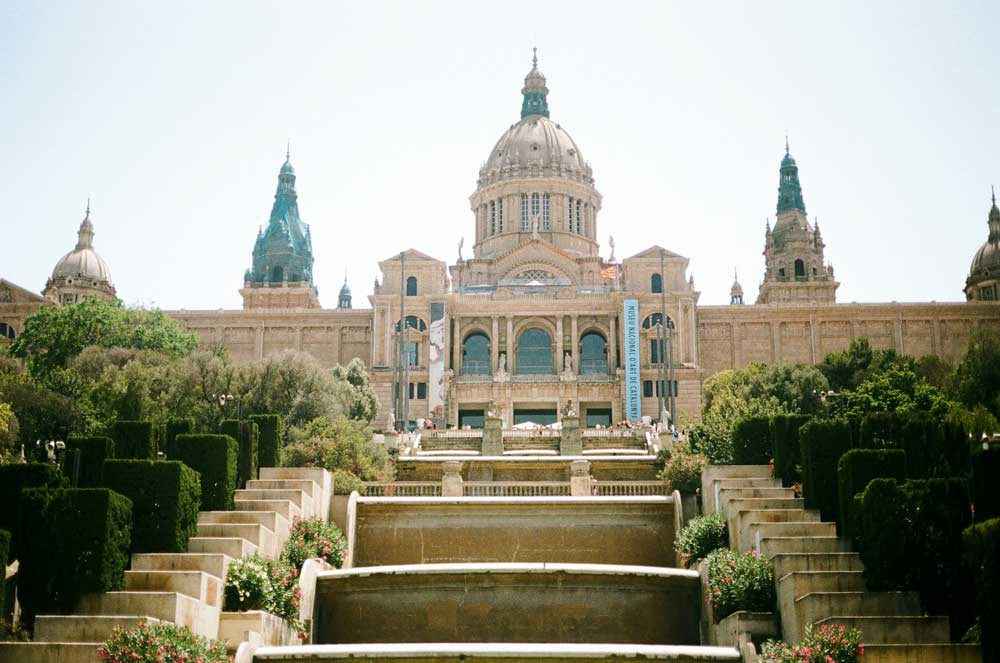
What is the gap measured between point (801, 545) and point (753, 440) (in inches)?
301

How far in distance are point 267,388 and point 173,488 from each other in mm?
22377

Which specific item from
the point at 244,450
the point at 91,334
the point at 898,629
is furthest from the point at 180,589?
the point at 91,334

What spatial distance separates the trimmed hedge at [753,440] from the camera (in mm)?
29188

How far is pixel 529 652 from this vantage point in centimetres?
1833

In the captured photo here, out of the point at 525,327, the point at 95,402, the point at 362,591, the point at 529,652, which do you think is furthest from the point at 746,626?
the point at 525,327

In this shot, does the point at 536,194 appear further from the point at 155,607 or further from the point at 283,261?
the point at 155,607

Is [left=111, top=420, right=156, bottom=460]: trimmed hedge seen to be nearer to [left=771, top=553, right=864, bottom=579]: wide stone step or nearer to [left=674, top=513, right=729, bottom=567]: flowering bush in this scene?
[left=674, top=513, right=729, bottom=567]: flowering bush

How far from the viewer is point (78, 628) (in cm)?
1864

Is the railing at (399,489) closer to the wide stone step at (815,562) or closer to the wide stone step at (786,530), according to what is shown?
the wide stone step at (786,530)

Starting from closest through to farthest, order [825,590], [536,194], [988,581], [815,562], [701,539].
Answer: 1. [988,581]
2. [825,590]
3. [815,562]
4. [701,539]
5. [536,194]

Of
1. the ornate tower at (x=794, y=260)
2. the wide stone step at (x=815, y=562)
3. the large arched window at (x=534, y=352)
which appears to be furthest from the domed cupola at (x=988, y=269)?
the wide stone step at (x=815, y=562)

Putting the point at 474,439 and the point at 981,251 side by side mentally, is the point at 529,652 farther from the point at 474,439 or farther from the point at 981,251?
the point at 981,251

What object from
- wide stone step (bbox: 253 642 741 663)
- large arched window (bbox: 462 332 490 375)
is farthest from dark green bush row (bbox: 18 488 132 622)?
large arched window (bbox: 462 332 490 375)

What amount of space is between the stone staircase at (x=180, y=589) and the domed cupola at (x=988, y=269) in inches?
3003
